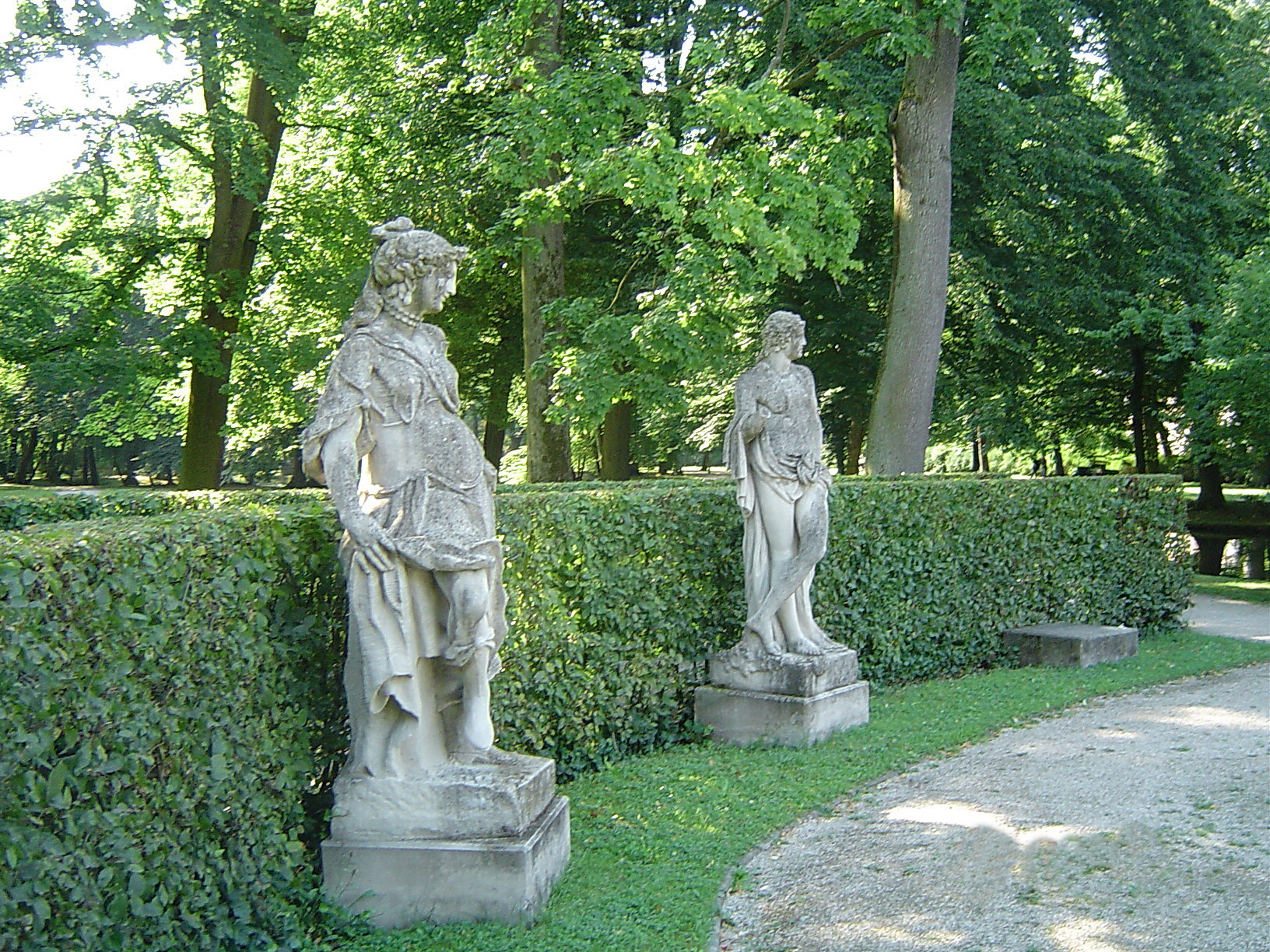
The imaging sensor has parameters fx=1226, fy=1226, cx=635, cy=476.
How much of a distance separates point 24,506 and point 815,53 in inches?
468

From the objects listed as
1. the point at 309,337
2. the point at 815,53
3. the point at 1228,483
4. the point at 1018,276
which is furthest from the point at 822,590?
the point at 1228,483

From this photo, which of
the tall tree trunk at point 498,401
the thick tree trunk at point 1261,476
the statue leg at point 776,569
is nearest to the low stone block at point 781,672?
the statue leg at point 776,569

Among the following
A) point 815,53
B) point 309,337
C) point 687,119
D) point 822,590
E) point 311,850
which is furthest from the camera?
point 309,337

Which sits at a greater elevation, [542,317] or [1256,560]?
[542,317]

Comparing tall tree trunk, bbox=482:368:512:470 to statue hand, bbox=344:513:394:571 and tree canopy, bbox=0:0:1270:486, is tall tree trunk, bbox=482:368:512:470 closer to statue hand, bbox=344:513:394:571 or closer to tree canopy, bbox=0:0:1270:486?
tree canopy, bbox=0:0:1270:486

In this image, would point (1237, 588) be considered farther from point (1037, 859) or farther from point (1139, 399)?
point (1037, 859)

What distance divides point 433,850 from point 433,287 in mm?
2348

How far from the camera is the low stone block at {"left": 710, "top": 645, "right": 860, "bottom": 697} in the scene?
8.23 metres

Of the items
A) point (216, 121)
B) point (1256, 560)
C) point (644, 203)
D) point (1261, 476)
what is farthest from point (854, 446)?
point (1261, 476)

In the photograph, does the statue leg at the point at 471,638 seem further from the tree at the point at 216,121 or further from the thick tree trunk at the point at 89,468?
the thick tree trunk at the point at 89,468

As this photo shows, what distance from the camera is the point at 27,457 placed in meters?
46.7

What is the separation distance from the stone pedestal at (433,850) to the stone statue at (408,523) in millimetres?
132

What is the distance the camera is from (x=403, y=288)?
5.17 m

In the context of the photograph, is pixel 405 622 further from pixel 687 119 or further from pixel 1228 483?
pixel 1228 483
